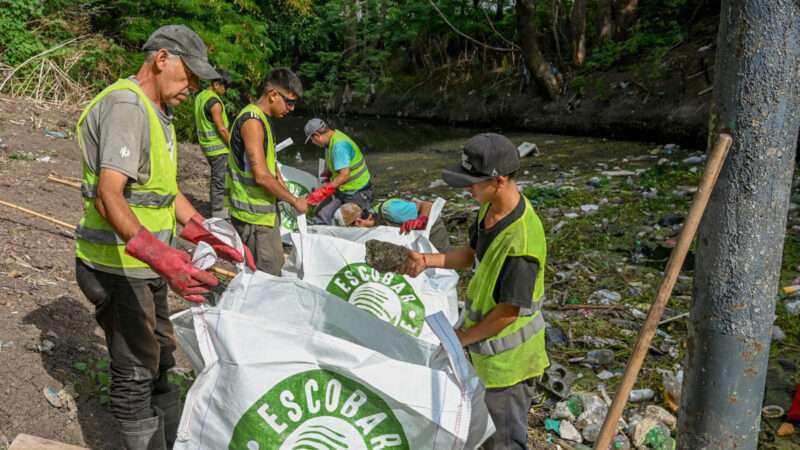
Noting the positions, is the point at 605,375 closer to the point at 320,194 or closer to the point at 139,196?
the point at 320,194

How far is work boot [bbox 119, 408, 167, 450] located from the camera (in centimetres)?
243

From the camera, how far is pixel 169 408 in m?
2.73

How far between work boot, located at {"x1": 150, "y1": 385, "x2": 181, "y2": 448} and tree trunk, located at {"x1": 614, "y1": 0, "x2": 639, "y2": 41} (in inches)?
548

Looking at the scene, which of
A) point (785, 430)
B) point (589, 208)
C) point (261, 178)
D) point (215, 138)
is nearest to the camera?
point (785, 430)

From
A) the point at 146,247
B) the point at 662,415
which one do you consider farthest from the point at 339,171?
the point at 146,247

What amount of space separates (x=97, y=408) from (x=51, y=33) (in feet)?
31.2

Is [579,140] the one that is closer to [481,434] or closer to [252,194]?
[252,194]

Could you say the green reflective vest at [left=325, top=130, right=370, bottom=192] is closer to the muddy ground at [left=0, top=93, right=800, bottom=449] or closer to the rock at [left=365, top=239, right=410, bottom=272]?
the muddy ground at [left=0, top=93, right=800, bottom=449]

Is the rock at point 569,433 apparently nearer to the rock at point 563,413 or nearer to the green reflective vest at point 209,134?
the rock at point 563,413

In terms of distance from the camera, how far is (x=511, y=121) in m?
15.6

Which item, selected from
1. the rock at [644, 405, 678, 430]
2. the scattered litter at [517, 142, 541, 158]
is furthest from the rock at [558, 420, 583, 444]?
the scattered litter at [517, 142, 541, 158]

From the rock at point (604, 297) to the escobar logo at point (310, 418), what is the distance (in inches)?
123

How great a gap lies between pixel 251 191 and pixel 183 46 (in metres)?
1.64

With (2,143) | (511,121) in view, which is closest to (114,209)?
(2,143)
